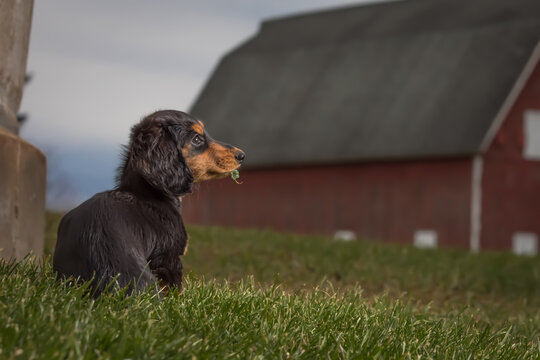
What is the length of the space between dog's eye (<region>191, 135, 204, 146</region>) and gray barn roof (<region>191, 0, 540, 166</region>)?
666 inches

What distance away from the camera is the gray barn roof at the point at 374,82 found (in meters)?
22.0

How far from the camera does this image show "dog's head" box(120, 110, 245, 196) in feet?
14.9

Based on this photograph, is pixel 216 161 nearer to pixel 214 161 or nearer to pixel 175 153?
pixel 214 161

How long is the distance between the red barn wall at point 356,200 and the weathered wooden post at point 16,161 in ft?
49.6

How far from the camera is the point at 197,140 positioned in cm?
470

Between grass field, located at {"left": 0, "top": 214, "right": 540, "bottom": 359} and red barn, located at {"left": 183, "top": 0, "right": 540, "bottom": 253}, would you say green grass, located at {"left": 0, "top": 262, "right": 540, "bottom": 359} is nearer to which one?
grass field, located at {"left": 0, "top": 214, "right": 540, "bottom": 359}

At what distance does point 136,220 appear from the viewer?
14.7ft

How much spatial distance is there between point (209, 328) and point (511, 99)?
18363 mm

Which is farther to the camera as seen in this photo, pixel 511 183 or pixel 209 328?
pixel 511 183

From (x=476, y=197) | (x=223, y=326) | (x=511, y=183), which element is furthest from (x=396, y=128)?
Result: (x=223, y=326)

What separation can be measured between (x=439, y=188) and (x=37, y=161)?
635 inches

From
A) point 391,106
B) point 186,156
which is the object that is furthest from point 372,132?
point 186,156

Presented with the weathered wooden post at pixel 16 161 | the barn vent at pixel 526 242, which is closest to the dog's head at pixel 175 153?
the weathered wooden post at pixel 16 161

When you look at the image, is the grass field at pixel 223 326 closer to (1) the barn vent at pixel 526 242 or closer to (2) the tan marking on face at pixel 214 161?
(2) the tan marking on face at pixel 214 161
